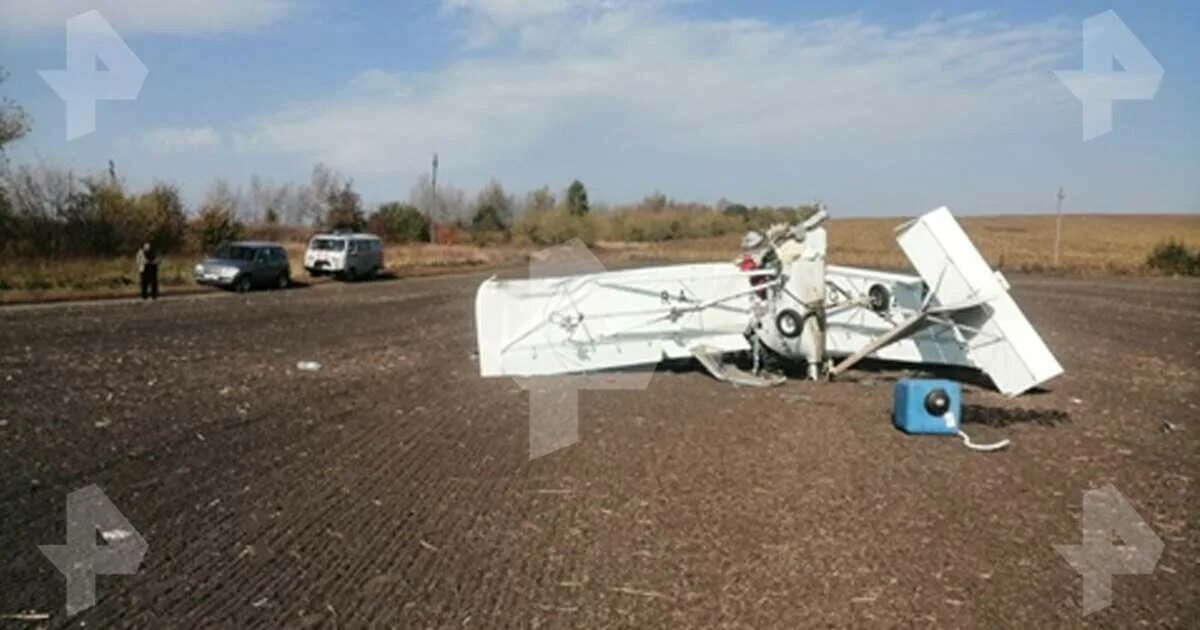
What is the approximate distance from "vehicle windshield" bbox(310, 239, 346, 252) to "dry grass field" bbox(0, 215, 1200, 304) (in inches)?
67.6

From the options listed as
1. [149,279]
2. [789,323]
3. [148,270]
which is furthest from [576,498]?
[149,279]

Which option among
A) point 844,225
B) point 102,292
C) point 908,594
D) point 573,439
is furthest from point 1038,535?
point 844,225

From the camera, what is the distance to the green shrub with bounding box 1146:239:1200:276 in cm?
5847

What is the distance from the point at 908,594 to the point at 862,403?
6.79 metres

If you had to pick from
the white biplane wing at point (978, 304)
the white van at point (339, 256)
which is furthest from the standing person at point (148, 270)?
the white biplane wing at point (978, 304)

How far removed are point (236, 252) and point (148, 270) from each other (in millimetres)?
6497

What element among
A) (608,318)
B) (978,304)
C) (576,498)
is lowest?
(576,498)

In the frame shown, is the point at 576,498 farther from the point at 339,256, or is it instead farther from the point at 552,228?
the point at 552,228

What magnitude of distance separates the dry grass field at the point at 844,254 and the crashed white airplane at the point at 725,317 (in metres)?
11.0

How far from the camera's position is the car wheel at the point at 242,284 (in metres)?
34.5

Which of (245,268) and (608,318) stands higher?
(608,318)

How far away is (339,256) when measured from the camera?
42.4m

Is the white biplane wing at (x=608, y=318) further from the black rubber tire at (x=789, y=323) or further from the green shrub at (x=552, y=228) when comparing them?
the green shrub at (x=552, y=228)

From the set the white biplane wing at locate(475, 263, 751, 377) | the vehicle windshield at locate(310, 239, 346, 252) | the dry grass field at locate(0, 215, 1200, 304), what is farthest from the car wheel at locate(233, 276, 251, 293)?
the white biplane wing at locate(475, 263, 751, 377)
